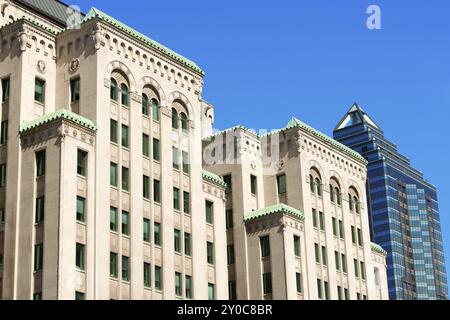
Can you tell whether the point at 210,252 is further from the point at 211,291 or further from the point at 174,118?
the point at 174,118

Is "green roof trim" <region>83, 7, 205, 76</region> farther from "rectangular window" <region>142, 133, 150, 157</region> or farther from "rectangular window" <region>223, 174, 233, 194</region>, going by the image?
"rectangular window" <region>223, 174, 233, 194</region>

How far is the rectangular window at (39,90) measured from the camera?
6256cm

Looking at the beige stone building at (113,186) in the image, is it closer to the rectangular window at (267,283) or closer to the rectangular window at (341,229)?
the rectangular window at (267,283)

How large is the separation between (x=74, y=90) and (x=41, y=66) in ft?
9.24

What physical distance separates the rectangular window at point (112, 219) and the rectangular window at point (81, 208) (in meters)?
2.26

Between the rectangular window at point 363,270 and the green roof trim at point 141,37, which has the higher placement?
the green roof trim at point 141,37

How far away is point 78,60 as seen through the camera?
2500 inches

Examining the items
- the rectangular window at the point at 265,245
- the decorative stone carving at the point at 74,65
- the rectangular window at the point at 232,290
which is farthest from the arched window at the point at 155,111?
the rectangular window at the point at 232,290

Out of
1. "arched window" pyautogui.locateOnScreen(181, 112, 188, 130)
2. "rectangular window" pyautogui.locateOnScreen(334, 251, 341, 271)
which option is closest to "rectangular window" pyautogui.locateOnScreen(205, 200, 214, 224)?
"arched window" pyautogui.locateOnScreen(181, 112, 188, 130)

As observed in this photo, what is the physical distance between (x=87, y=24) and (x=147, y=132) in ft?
29.0

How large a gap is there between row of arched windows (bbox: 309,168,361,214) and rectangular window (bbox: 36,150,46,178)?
3038 centimetres

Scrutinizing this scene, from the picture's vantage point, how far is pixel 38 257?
5666cm
